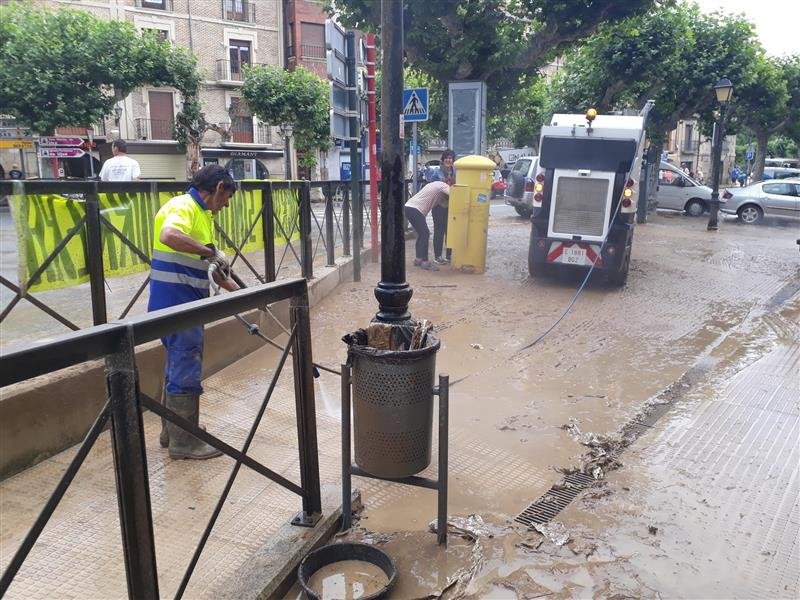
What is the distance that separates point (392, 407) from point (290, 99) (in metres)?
28.6

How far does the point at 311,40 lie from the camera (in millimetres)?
35875

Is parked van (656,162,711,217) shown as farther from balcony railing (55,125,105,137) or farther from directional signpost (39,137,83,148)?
balcony railing (55,125,105,137)

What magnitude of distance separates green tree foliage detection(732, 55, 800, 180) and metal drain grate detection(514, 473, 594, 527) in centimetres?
2187

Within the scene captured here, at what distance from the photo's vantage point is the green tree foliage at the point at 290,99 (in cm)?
2891

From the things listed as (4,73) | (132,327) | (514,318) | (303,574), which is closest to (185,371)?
(303,574)

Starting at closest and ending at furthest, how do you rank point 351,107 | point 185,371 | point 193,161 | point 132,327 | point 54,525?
point 132,327 < point 54,525 < point 185,371 < point 351,107 < point 193,161

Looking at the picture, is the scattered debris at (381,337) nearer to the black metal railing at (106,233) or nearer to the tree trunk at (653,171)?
the black metal railing at (106,233)

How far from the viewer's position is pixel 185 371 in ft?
12.2

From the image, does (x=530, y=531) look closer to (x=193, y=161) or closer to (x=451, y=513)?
(x=451, y=513)

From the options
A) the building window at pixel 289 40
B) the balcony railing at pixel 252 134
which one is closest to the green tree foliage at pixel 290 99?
the balcony railing at pixel 252 134

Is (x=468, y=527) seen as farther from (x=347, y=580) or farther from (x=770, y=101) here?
(x=770, y=101)

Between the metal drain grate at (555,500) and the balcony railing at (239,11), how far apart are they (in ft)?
116

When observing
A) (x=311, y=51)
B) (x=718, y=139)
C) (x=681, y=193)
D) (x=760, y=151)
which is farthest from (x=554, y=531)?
(x=311, y=51)

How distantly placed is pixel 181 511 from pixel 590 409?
2985mm
